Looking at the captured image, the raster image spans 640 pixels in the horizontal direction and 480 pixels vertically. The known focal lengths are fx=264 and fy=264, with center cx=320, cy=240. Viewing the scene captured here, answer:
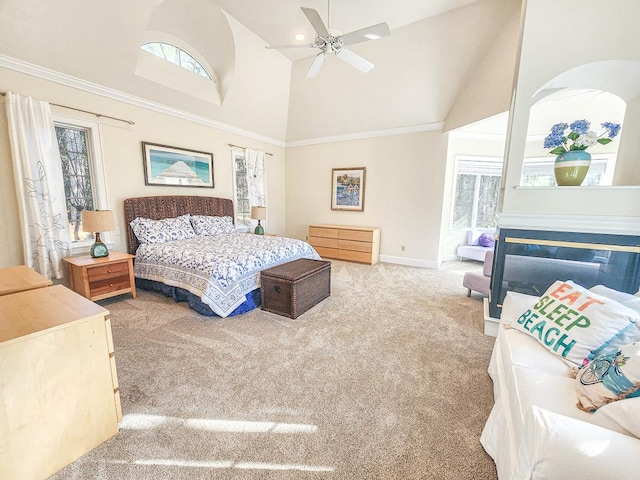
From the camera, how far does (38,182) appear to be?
2949mm

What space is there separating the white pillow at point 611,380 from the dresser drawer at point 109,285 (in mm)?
4104

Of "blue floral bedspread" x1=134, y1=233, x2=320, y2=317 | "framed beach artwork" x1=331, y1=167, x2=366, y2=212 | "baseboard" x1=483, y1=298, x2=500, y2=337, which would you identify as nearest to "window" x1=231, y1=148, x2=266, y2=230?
"framed beach artwork" x1=331, y1=167, x2=366, y2=212

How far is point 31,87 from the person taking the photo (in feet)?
9.67

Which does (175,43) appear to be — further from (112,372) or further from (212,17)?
(112,372)

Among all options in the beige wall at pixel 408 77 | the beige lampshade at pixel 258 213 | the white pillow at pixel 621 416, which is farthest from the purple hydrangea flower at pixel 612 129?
the beige lampshade at pixel 258 213

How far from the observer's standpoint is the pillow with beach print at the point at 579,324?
1.29 m

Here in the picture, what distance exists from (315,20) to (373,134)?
3.18m

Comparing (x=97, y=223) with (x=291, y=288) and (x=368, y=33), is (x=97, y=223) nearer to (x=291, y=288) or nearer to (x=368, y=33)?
(x=291, y=288)

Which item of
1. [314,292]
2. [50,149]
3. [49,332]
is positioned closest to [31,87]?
[50,149]

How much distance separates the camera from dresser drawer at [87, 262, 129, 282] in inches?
117

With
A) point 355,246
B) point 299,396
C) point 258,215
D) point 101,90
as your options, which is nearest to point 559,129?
point 299,396

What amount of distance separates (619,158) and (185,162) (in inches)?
217

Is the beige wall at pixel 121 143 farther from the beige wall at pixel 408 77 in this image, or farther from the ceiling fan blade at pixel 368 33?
the ceiling fan blade at pixel 368 33

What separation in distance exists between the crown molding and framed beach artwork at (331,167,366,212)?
231 centimetres
